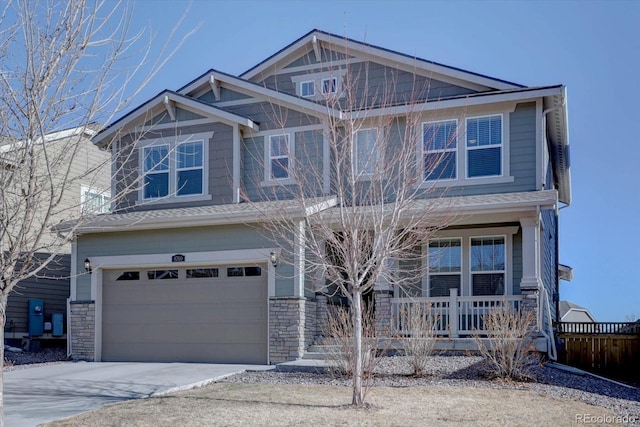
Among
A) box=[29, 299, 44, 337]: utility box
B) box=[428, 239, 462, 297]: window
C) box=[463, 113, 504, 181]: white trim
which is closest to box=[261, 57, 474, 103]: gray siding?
box=[463, 113, 504, 181]: white trim

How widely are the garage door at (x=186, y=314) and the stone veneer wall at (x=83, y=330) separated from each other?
27cm

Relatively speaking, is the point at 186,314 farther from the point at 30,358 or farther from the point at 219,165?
the point at 30,358

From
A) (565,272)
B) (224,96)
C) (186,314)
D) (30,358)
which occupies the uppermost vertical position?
(224,96)

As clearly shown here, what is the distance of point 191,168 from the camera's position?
17.3 m

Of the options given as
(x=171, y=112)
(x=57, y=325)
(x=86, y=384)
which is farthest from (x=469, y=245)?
(x=57, y=325)

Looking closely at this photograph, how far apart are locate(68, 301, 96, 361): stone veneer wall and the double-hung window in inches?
128

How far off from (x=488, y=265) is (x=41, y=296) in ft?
44.8

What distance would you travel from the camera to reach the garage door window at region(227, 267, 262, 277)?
14523mm

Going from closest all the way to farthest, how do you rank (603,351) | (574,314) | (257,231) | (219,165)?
(257,231) → (603,351) → (219,165) → (574,314)

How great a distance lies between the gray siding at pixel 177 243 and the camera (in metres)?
14.2

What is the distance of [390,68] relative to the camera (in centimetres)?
1723

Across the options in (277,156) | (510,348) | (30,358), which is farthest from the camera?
(277,156)

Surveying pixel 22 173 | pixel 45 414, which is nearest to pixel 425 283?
pixel 45 414

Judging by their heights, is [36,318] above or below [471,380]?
above
